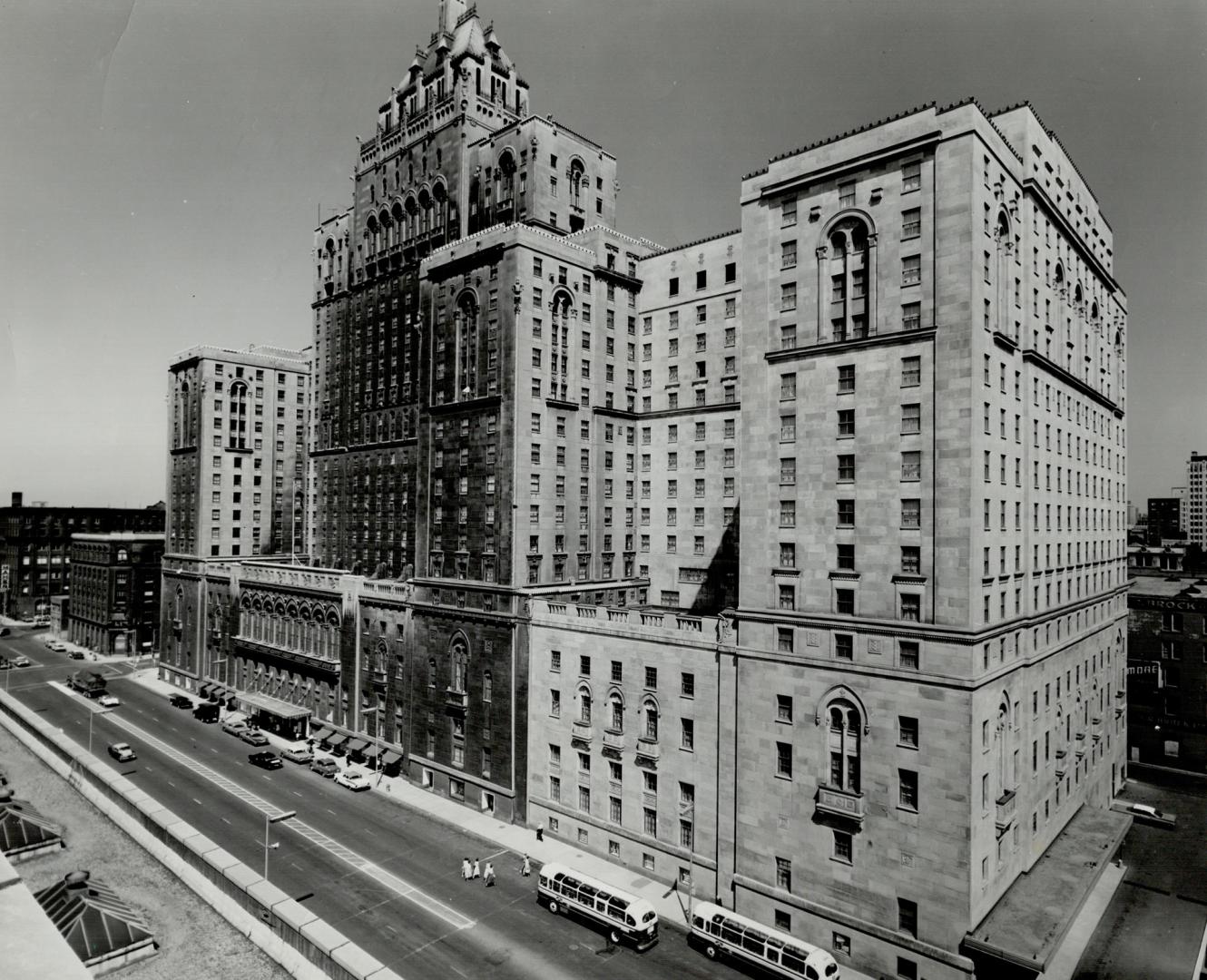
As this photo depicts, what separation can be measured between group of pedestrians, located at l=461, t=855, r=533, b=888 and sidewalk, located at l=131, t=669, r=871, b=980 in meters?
1.05

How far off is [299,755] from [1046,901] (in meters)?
74.6

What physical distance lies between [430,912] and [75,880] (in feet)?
72.1

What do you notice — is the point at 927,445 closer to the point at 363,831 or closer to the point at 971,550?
the point at 971,550

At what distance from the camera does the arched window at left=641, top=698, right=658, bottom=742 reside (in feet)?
198

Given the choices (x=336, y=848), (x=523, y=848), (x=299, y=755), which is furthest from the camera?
(x=299, y=755)

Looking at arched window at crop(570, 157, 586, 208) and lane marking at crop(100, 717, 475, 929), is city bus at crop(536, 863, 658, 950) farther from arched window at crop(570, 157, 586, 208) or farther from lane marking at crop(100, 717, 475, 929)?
arched window at crop(570, 157, 586, 208)

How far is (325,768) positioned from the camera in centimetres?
8406

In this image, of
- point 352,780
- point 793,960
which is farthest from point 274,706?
point 793,960

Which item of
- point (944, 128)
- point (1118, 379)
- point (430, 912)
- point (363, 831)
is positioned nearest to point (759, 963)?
point (430, 912)

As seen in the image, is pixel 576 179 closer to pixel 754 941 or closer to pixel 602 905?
pixel 602 905

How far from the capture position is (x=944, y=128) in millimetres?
47875

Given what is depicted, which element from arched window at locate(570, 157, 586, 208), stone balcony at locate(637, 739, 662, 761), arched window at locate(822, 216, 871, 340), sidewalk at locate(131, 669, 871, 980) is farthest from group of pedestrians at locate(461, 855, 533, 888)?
arched window at locate(570, 157, 586, 208)

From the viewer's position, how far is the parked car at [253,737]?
9456cm

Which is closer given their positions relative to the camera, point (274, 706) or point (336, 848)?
point (336, 848)
